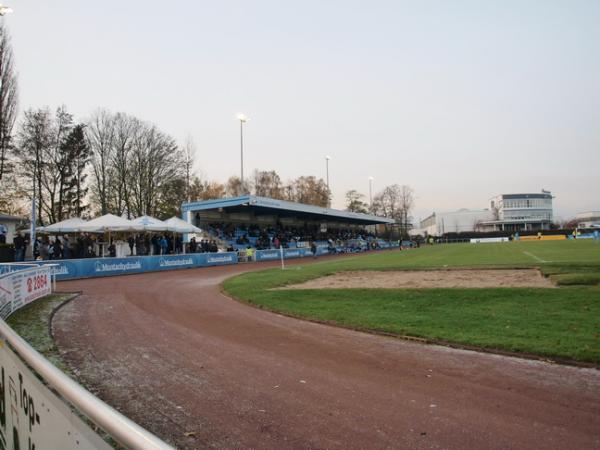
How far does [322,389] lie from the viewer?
571cm

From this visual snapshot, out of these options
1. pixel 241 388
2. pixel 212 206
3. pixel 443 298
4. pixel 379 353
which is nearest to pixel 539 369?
pixel 379 353

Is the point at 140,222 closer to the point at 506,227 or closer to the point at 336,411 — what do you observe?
the point at 336,411

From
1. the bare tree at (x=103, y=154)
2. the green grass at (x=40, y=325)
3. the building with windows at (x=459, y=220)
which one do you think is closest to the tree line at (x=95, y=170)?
the bare tree at (x=103, y=154)

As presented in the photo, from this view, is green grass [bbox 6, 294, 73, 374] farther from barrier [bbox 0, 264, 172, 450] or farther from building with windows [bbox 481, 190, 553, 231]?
building with windows [bbox 481, 190, 553, 231]

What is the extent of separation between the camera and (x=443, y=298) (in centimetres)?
1228

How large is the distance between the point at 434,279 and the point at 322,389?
11976mm

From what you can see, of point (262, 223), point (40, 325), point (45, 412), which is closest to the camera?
point (45, 412)

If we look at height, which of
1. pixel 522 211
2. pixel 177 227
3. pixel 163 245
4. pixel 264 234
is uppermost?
pixel 522 211

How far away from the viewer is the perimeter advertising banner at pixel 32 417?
6.70ft

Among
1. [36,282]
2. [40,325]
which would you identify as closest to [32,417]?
[40,325]

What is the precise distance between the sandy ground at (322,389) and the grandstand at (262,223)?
2796 centimetres

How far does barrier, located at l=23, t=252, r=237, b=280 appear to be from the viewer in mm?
21222

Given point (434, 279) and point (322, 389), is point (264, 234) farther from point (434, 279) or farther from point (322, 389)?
point (322, 389)

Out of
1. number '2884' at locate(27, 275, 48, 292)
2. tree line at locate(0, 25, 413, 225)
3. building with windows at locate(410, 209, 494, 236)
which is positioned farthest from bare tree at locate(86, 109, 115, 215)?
building with windows at locate(410, 209, 494, 236)
